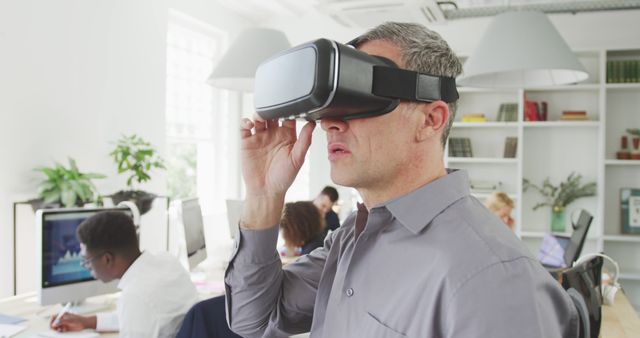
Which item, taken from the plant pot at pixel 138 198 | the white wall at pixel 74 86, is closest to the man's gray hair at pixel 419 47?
the plant pot at pixel 138 198

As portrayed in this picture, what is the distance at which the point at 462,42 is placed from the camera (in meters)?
5.66

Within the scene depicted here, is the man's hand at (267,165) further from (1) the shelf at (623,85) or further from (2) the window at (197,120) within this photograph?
(1) the shelf at (623,85)

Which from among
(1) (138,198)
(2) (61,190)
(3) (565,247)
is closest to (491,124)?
(3) (565,247)

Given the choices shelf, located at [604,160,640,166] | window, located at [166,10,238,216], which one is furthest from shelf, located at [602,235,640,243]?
window, located at [166,10,238,216]

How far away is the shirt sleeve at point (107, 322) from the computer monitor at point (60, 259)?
30 centimetres

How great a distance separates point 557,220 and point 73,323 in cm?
445

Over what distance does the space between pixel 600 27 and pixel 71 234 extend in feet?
16.4

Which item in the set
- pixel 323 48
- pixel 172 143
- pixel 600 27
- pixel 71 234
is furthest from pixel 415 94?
pixel 600 27

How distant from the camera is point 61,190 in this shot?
3340 millimetres

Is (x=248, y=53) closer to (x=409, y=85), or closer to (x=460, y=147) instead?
(x=409, y=85)

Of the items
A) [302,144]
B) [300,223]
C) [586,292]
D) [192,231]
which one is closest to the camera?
[302,144]

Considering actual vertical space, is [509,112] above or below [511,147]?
above

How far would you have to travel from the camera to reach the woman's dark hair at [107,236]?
87.8 inches

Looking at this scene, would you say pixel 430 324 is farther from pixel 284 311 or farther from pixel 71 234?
pixel 71 234
